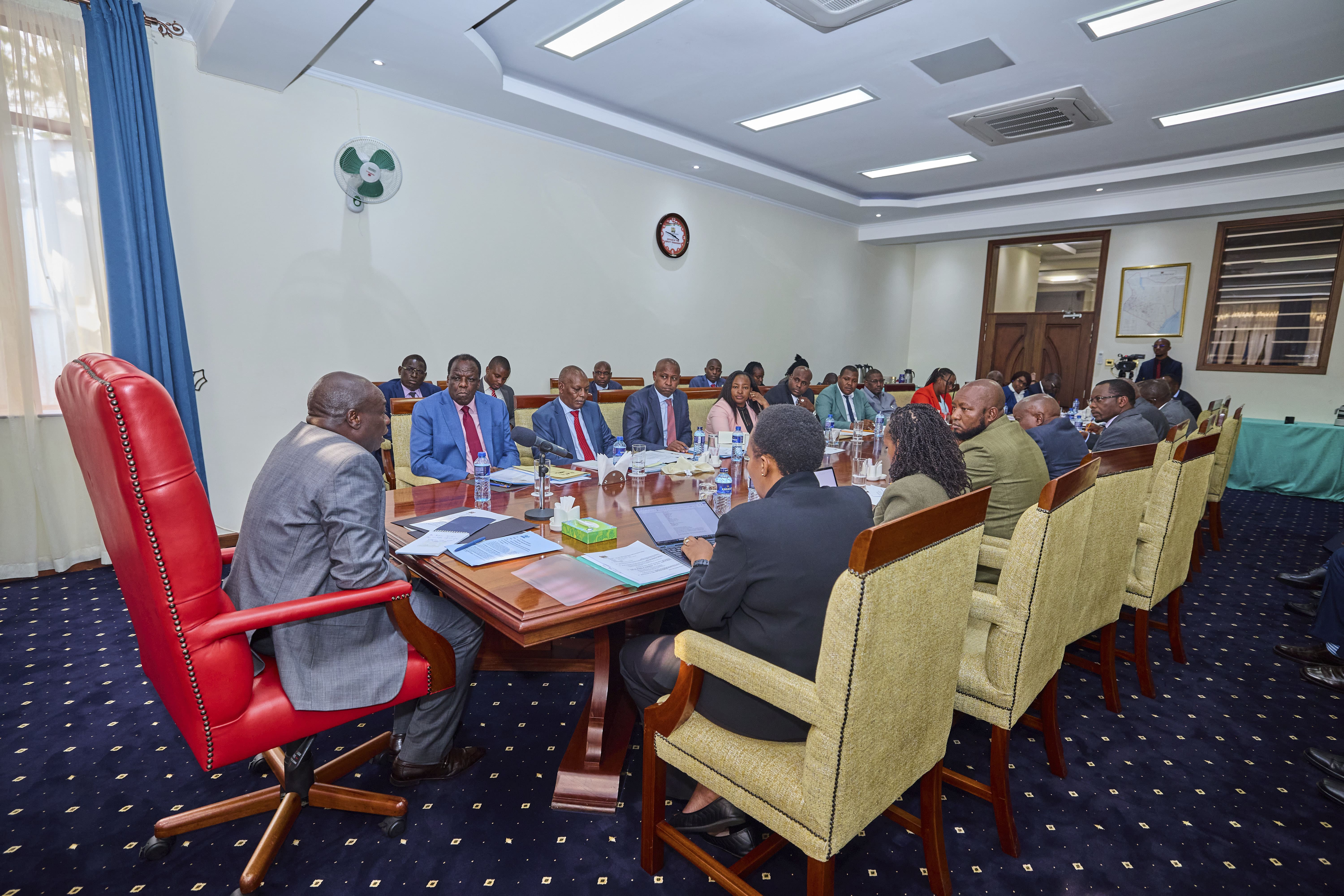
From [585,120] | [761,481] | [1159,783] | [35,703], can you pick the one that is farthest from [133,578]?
[585,120]

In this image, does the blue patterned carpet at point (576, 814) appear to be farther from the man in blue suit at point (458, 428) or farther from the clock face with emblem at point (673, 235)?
the clock face with emblem at point (673, 235)

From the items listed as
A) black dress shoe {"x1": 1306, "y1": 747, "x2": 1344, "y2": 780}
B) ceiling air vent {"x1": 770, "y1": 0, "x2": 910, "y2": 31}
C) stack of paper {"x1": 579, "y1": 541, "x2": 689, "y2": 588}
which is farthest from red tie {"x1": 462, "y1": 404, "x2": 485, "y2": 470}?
black dress shoe {"x1": 1306, "y1": 747, "x2": 1344, "y2": 780}

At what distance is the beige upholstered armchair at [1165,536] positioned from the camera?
2.54 m

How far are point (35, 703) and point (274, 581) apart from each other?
1.73 meters

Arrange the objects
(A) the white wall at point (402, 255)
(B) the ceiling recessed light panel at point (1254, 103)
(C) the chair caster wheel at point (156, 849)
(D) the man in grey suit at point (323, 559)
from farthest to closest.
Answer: (B) the ceiling recessed light panel at point (1254, 103), (A) the white wall at point (402, 255), (C) the chair caster wheel at point (156, 849), (D) the man in grey suit at point (323, 559)

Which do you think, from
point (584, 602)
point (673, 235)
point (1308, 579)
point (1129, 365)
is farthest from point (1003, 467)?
point (1129, 365)

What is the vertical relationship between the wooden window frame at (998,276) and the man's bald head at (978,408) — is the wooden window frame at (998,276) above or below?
above

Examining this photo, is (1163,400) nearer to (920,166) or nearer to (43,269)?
(920,166)

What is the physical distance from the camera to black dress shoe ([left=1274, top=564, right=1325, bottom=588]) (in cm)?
378

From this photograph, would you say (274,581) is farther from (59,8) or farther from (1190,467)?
(59,8)

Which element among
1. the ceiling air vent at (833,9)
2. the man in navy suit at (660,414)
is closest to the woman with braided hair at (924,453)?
the man in navy suit at (660,414)

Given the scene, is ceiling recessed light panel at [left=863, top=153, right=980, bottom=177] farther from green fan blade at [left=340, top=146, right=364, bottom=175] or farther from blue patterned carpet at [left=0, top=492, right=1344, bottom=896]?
blue patterned carpet at [left=0, top=492, right=1344, bottom=896]

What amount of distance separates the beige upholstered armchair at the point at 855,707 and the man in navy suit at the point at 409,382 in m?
4.01

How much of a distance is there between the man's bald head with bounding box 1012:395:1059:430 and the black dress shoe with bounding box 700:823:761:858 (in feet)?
8.64
